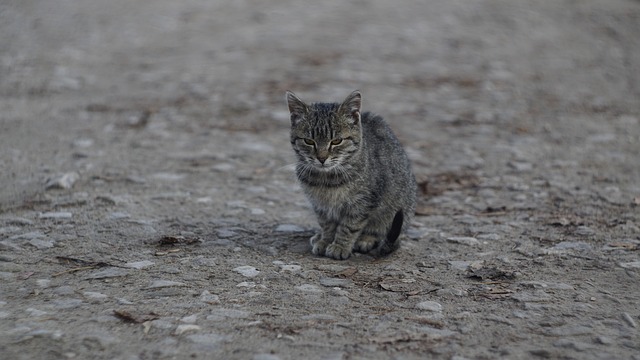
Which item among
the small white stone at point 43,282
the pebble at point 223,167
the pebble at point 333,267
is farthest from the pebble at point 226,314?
the pebble at point 223,167

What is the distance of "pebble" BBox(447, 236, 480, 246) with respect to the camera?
6.65 m

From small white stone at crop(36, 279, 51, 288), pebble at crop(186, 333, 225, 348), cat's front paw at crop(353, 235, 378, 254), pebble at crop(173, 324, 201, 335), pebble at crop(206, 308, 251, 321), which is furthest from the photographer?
cat's front paw at crop(353, 235, 378, 254)

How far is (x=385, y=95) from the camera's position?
12023mm

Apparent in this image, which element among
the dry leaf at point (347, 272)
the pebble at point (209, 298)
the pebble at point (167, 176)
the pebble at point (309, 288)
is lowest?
the dry leaf at point (347, 272)

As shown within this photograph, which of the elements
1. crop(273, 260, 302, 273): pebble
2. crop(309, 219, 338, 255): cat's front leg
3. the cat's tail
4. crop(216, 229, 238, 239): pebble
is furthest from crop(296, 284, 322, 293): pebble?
crop(216, 229, 238, 239): pebble

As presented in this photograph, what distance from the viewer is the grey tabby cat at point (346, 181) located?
252 inches

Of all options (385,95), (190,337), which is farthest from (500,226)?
(385,95)

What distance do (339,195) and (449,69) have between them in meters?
7.62

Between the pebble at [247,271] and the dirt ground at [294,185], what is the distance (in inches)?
0.8

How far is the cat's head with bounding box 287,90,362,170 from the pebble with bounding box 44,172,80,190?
8.16 feet

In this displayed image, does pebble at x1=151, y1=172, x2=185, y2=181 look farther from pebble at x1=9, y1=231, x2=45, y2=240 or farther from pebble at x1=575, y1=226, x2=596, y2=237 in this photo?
pebble at x1=575, y1=226, x2=596, y2=237

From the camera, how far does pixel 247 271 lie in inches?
229

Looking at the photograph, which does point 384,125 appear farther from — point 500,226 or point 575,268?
point 575,268

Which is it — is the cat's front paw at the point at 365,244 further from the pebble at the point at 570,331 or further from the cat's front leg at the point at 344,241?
the pebble at the point at 570,331
